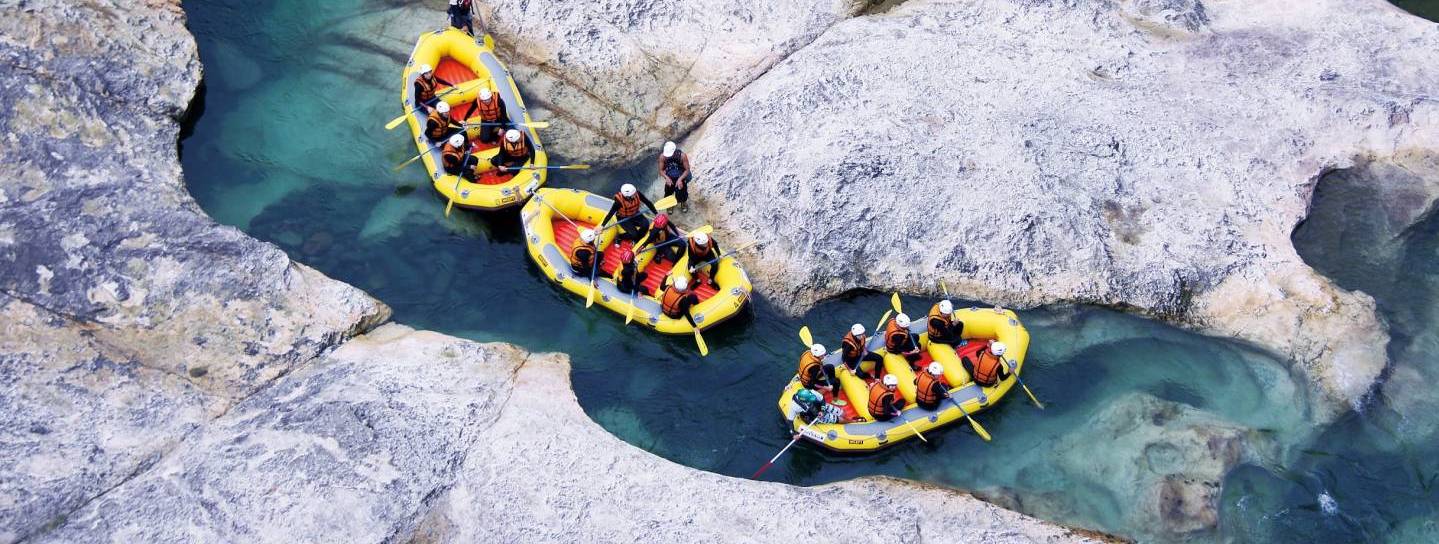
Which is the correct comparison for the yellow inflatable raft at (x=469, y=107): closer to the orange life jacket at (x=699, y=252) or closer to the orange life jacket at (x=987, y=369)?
the orange life jacket at (x=699, y=252)

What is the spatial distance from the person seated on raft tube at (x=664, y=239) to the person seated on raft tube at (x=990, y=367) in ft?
16.7

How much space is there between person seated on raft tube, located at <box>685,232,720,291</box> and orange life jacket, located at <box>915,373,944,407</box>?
372cm

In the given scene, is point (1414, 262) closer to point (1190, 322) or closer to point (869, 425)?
point (1190, 322)

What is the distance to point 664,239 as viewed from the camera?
725 inches

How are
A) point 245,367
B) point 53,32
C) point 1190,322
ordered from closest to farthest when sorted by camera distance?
point 245,367 → point 1190,322 → point 53,32

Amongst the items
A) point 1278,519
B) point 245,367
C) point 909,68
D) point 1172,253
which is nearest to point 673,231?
point 909,68

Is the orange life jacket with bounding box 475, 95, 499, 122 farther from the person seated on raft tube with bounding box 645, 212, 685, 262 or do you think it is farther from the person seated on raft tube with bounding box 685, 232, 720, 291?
the person seated on raft tube with bounding box 685, 232, 720, 291

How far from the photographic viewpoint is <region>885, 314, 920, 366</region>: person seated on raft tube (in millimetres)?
16781

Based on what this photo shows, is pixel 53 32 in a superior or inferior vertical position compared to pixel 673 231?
superior

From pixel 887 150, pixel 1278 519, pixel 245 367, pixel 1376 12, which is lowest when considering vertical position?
pixel 1278 519

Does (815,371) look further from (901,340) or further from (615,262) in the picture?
(615,262)

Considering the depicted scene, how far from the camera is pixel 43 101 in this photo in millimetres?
18141

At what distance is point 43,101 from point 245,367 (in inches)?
255

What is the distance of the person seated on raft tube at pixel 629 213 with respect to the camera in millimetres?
18328
